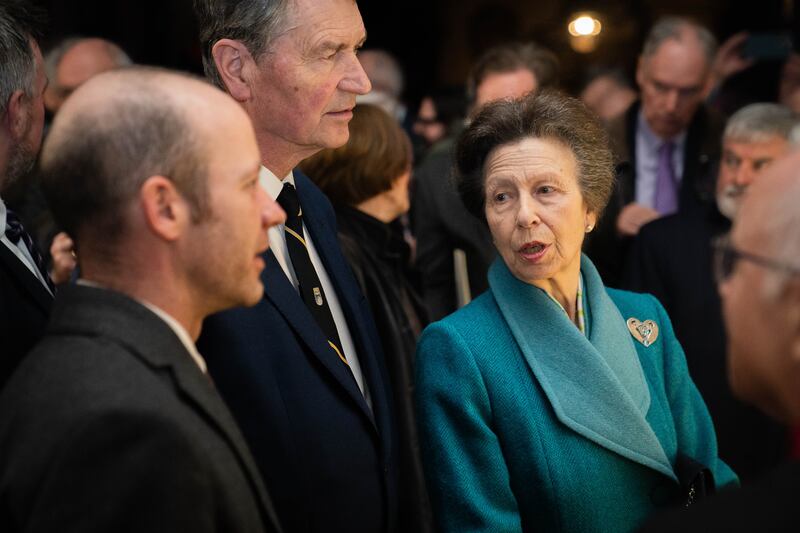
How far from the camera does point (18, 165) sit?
254 cm

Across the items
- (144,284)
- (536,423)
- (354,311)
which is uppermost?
(144,284)

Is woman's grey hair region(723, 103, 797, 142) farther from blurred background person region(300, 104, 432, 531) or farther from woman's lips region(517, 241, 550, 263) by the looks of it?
woman's lips region(517, 241, 550, 263)

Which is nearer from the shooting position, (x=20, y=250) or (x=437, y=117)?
(x=20, y=250)

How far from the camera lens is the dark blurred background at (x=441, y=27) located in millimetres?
8383

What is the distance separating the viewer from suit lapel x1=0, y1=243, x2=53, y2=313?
93.4 inches

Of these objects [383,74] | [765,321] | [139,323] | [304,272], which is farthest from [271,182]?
[383,74]

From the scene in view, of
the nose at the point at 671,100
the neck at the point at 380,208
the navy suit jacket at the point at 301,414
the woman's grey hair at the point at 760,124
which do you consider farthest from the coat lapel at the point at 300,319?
the nose at the point at 671,100

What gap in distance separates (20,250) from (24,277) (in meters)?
0.14

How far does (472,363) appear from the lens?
2.47 m

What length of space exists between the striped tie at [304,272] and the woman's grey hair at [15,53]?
67 cm

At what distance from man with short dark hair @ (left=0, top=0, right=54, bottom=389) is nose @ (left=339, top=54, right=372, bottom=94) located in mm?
760

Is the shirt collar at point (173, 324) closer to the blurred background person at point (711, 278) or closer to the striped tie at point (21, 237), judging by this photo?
the striped tie at point (21, 237)

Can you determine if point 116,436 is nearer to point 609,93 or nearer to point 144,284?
point 144,284

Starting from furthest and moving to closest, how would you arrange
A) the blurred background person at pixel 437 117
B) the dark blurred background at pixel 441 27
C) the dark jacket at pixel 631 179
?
the dark blurred background at pixel 441 27 → the blurred background person at pixel 437 117 → the dark jacket at pixel 631 179
